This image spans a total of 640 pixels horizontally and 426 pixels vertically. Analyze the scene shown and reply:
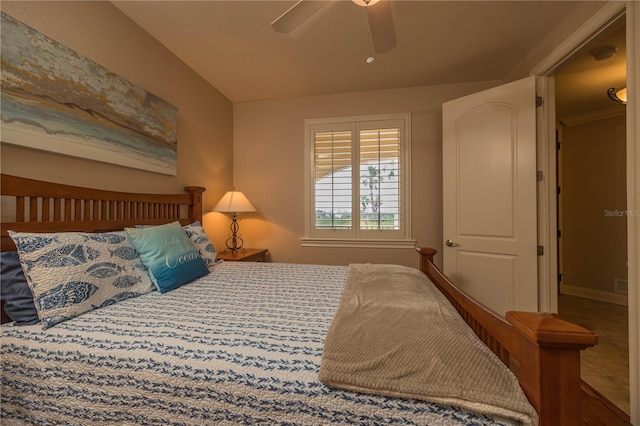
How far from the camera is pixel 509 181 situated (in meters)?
2.24

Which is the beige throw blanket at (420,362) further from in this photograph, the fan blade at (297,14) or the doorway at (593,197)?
the doorway at (593,197)

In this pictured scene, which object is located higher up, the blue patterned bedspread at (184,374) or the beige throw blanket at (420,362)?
the beige throw blanket at (420,362)

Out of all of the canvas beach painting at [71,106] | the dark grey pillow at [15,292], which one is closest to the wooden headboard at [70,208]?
the dark grey pillow at [15,292]

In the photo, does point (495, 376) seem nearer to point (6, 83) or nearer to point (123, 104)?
point (6, 83)

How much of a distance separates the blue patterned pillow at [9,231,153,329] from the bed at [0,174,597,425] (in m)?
0.05

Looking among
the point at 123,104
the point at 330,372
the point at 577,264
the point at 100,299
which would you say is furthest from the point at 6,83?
the point at 577,264

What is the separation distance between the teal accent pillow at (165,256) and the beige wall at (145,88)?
50 centimetres

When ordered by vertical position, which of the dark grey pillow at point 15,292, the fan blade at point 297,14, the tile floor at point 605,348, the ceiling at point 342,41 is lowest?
the tile floor at point 605,348

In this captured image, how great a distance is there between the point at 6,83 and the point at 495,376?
88.0 inches

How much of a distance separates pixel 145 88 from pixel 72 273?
1.53 metres

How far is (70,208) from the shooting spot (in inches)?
60.1

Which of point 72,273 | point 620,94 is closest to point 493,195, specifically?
point 620,94

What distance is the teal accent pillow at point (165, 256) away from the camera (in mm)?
1512

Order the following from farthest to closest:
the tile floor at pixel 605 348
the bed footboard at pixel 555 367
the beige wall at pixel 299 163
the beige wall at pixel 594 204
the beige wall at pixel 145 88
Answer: the beige wall at pixel 594 204, the beige wall at pixel 299 163, the tile floor at pixel 605 348, the beige wall at pixel 145 88, the bed footboard at pixel 555 367
